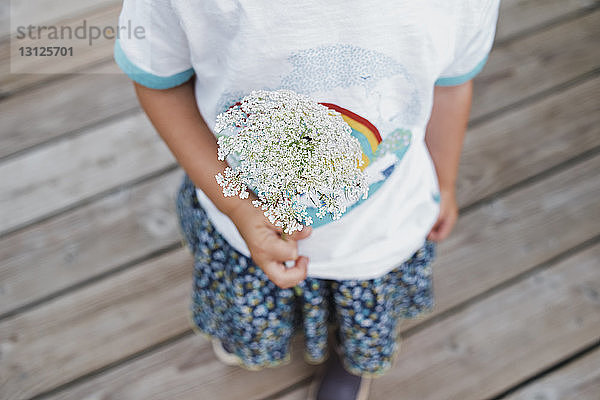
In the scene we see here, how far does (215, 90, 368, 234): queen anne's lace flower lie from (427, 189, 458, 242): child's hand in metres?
0.47

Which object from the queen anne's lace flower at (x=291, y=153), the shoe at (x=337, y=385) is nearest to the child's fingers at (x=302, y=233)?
the queen anne's lace flower at (x=291, y=153)

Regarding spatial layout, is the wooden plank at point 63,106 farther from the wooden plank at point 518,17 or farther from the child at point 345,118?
the child at point 345,118

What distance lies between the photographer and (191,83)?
66cm

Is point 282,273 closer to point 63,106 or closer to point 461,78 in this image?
point 461,78

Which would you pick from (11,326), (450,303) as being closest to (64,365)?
(11,326)

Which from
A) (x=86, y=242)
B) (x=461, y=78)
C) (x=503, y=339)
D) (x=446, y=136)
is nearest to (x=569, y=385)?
(x=503, y=339)

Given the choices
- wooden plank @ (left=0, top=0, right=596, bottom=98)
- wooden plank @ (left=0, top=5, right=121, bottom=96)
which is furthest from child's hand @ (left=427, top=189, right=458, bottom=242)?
wooden plank @ (left=0, top=5, right=121, bottom=96)

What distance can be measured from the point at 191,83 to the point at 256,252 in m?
0.23

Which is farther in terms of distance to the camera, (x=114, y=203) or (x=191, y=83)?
(x=114, y=203)

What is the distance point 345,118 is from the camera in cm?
57

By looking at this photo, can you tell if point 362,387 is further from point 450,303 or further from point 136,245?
point 136,245

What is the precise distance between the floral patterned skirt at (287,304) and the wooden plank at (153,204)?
299 millimetres

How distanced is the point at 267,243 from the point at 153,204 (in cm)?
66

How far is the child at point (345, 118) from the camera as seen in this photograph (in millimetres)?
520
